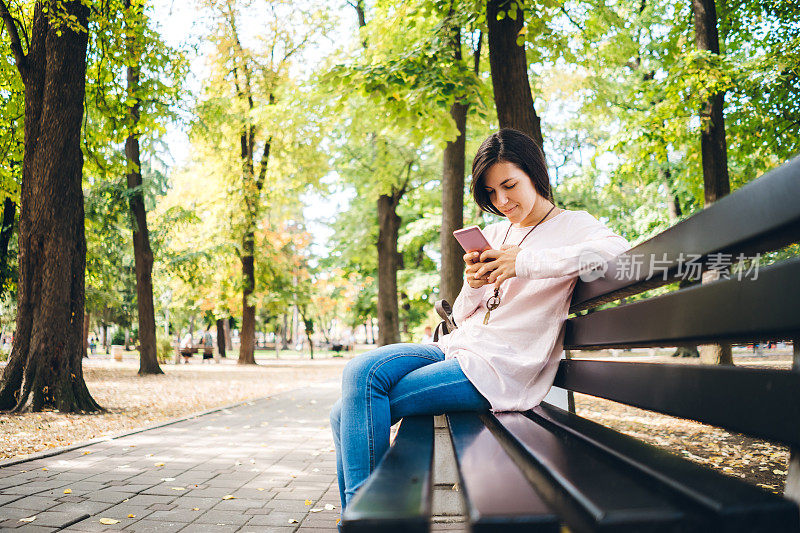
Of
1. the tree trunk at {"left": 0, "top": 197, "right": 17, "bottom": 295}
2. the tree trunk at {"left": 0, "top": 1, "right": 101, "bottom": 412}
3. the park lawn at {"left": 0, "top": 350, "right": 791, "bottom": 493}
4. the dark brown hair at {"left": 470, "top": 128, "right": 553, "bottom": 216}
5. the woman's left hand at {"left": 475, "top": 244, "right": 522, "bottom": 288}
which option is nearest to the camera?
the woman's left hand at {"left": 475, "top": 244, "right": 522, "bottom": 288}

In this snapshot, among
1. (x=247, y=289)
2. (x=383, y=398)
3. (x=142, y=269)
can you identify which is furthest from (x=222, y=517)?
(x=247, y=289)

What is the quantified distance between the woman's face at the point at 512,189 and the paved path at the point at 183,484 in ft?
6.25

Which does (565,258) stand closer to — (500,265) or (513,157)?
(500,265)

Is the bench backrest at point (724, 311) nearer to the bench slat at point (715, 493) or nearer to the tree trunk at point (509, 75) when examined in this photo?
the bench slat at point (715, 493)

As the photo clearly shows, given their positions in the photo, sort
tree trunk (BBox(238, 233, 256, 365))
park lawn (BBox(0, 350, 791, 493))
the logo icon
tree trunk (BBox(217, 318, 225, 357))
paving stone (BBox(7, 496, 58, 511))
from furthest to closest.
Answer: tree trunk (BBox(217, 318, 225, 357)), tree trunk (BBox(238, 233, 256, 365)), park lawn (BBox(0, 350, 791, 493)), paving stone (BBox(7, 496, 58, 511)), the logo icon

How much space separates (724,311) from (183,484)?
3.83 m

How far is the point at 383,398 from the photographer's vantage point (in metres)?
2.12

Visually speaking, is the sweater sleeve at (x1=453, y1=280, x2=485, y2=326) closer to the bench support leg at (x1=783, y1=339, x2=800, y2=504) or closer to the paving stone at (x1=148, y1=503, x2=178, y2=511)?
the bench support leg at (x1=783, y1=339, x2=800, y2=504)

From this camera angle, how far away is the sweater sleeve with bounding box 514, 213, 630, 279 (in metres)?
2.04

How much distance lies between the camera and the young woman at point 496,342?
6.79 ft

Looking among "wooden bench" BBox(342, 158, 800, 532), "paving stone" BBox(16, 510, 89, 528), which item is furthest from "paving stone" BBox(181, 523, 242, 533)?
"wooden bench" BBox(342, 158, 800, 532)

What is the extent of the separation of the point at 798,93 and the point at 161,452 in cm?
1188

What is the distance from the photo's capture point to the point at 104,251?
18.7 metres

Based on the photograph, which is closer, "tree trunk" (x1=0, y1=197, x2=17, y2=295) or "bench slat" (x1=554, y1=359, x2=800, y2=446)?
"bench slat" (x1=554, y1=359, x2=800, y2=446)
